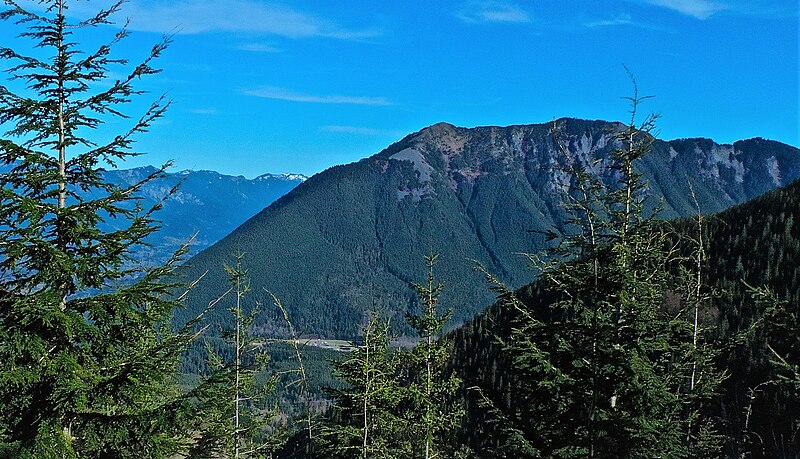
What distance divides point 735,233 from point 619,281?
15309cm

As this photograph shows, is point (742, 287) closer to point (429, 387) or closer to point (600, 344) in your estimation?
point (429, 387)

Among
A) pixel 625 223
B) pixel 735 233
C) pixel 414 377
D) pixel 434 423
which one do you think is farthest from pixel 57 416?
pixel 735 233

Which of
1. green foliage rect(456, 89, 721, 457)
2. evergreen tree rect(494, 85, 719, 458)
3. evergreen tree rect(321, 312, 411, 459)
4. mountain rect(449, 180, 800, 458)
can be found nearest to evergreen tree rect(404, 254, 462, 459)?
evergreen tree rect(321, 312, 411, 459)

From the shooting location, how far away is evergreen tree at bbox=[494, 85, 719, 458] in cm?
1072

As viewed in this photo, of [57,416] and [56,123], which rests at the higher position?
[56,123]

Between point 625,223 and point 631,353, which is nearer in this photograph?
point 631,353

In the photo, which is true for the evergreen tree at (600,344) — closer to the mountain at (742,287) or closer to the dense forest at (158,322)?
the dense forest at (158,322)

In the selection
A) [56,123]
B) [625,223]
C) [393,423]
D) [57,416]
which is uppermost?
[56,123]

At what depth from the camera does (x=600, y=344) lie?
35.5ft

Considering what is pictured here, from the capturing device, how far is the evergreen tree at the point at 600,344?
35.2 feet

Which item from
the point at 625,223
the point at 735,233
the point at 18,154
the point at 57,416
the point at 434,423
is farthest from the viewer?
the point at 735,233

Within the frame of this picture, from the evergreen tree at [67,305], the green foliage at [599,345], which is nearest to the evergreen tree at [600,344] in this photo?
the green foliage at [599,345]

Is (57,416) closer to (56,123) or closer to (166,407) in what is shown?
(166,407)

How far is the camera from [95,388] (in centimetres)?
868
